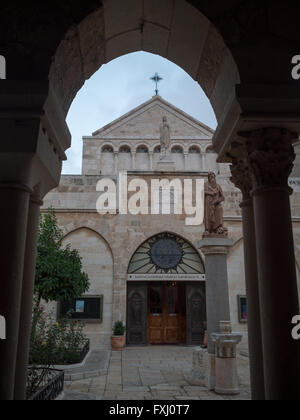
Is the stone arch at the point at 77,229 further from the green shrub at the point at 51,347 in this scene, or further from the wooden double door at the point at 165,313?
the green shrub at the point at 51,347

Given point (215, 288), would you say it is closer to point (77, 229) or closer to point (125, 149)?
point (77, 229)

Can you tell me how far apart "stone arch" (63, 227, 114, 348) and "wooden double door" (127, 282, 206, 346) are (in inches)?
31.9

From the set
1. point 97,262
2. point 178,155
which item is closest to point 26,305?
point 97,262

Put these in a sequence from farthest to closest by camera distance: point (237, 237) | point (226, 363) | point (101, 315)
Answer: point (237, 237), point (101, 315), point (226, 363)

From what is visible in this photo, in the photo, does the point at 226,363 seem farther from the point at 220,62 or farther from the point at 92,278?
the point at 92,278

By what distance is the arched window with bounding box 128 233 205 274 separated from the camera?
14.4 meters

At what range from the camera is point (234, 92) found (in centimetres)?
274

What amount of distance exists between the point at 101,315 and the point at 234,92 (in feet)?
39.7

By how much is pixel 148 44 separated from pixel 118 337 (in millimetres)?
11128

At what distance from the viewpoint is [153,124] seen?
24484 mm

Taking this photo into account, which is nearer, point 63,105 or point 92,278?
point 63,105

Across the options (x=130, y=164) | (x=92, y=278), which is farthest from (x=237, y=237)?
(x=130, y=164)
